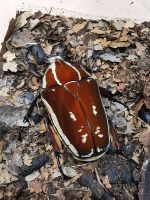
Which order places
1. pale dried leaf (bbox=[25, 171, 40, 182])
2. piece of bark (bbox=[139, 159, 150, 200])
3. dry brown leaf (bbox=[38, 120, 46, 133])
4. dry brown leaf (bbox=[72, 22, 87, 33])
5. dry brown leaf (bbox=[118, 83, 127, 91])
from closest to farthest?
piece of bark (bbox=[139, 159, 150, 200]) → pale dried leaf (bbox=[25, 171, 40, 182]) → dry brown leaf (bbox=[38, 120, 46, 133]) → dry brown leaf (bbox=[118, 83, 127, 91]) → dry brown leaf (bbox=[72, 22, 87, 33])

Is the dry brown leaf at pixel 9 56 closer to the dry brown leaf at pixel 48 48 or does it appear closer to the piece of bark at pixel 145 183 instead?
the dry brown leaf at pixel 48 48

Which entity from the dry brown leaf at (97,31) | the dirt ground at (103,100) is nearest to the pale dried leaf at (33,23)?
the dirt ground at (103,100)

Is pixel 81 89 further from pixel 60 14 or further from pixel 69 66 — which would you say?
pixel 60 14

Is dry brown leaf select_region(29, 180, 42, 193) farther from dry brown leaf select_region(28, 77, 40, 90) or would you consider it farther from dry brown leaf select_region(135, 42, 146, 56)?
dry brown leaf select_region(135, 42, 146, 56)

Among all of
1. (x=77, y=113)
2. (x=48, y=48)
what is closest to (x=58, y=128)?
(x=77, y=113)

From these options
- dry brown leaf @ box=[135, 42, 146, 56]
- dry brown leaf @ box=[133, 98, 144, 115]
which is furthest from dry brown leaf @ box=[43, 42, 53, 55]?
dry brown leaf @ box=[133, 98, 144, 115]

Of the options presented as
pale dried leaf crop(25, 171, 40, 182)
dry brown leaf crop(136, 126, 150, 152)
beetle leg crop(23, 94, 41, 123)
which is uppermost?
beetle leg crop(23, 94, 41, 123)
